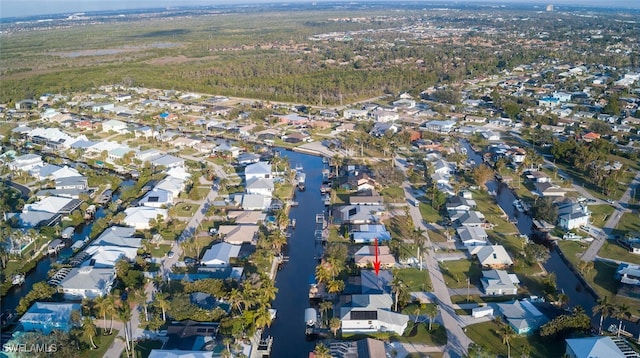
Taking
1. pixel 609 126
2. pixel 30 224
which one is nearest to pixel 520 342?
pixel 30 224

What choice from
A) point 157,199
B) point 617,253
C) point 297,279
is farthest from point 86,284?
point 617,253

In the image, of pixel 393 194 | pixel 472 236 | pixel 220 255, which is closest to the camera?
pixel 220 255

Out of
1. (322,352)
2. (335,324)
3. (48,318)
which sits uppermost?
(322,352)

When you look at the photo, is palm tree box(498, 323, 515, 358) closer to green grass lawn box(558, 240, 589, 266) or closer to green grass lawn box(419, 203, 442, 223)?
green grass lawn box(558, 240, 589, 266)

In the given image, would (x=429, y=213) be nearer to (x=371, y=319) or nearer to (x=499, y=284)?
(x=499, y=284)

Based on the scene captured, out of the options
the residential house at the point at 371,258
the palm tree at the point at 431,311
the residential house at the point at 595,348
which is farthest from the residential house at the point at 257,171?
the residential house at the point at 595,348

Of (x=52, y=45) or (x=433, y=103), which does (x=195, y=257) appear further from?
(x=52, y=45)
